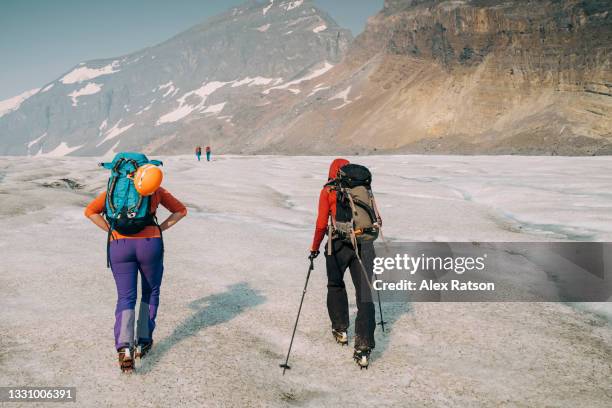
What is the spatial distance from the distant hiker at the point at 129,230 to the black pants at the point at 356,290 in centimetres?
194

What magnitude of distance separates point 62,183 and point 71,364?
17.4m

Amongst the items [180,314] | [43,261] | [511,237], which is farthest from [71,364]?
[511,237]

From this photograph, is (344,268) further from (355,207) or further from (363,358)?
(363,358)

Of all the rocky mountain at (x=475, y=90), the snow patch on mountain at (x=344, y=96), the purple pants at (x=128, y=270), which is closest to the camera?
the purple pants at (x=128, y=270)

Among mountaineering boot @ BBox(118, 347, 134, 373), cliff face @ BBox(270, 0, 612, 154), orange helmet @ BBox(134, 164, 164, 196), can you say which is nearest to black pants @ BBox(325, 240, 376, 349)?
orange helmet @ BBox(134, 164, 164, 196)

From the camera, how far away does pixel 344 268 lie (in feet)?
17.3

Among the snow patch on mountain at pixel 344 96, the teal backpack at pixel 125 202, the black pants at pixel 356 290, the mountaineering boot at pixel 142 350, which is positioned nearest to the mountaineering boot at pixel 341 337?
the black pants at pixel 356 290

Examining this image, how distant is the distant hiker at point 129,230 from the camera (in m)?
4.45

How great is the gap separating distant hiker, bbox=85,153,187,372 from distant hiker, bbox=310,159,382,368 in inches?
69.9

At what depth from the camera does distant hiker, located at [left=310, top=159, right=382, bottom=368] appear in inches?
197

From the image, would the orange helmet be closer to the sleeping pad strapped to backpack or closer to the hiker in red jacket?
the hiker in red jacket

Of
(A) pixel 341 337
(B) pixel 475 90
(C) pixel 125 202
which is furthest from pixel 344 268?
(B) pixel 475 90

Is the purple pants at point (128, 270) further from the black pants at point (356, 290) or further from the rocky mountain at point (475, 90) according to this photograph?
the rocky mountain at point (475, 90)

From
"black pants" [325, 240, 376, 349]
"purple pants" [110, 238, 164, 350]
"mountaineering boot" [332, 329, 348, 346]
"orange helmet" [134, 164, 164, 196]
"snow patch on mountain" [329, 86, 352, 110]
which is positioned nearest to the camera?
"orange helmet" [134, 164, 164, 196]
